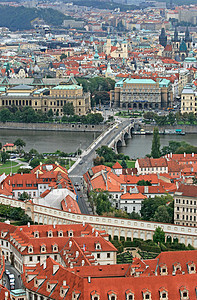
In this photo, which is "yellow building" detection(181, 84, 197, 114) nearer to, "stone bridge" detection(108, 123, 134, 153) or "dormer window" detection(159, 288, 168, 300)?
"stone bridge" detection(108, 123, 134, 153)

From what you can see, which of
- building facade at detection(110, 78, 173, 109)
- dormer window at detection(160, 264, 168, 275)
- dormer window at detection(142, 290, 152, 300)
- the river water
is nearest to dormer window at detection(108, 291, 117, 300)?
dormer window at detection(142, 290, 152, 300)

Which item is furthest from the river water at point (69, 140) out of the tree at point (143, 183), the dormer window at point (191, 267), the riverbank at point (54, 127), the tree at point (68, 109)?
the dormer window at point (191, 267)

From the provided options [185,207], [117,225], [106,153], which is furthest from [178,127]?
[117,225]

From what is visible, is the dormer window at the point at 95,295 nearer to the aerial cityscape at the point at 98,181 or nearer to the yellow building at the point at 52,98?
the aerial cityscape at the point at 98,181

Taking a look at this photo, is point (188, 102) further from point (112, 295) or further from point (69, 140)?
point (112, 295)

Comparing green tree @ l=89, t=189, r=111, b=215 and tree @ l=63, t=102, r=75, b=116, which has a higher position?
green tree @ l=89, t=189, r=111, b=215
